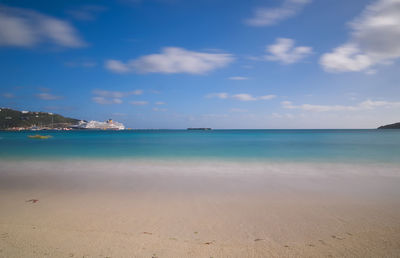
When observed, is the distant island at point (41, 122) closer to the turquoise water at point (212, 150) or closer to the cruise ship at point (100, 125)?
the cruise ship at point (100, 125)

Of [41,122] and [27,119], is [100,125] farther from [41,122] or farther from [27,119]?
[27,119]

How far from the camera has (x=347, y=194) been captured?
7.26m

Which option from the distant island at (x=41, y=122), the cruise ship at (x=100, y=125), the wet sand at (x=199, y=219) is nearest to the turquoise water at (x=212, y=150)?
the wet sand at (x=199, y=219)

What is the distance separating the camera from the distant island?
434 feet

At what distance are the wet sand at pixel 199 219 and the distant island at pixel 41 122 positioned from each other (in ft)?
526

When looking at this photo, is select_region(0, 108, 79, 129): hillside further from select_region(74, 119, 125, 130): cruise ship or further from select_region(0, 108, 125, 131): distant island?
select_region(74, 119, 125, 130): cruise ship

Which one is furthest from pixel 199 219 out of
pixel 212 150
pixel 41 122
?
pixel 41 122

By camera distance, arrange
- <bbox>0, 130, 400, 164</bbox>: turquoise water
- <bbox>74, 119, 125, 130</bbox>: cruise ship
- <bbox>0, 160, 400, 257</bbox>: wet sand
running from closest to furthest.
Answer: <bbox>0, 160, 400, 257</bbox>: wet sand < <bbox>0, 130, 400, 164</bbox>: turquoise water < <bbox>74, 119, 125, 130</bbox>: cruise ship

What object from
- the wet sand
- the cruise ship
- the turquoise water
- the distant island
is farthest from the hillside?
the wet sand

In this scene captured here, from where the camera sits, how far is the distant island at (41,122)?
434 ft

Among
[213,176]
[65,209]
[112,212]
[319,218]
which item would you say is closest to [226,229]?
[319,218]

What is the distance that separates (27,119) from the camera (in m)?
141

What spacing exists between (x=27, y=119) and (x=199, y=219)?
17555 centimetres

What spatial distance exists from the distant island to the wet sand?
160m
